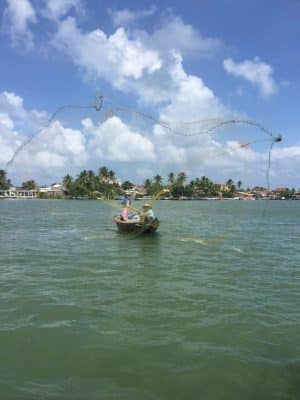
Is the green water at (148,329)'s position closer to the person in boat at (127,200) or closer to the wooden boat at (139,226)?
the wooden boat at (139,226)

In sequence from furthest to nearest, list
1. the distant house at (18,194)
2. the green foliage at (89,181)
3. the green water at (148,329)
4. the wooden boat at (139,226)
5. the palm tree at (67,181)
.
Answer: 1. the distant house at (18,194)
2. the palm tree at (67,181)
3. the green foliage at (89,181)
4. the wooden boat at (139,226)
5. the green water at (148,329)

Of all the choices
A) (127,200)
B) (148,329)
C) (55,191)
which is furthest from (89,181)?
(148,329)

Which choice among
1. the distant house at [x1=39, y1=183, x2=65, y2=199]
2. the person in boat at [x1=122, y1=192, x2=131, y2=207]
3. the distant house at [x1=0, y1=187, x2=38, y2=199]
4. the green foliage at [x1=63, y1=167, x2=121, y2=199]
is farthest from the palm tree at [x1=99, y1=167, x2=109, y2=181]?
the person in boat at [x1=122, y1=192, x2=131, y2=207]

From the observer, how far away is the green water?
696 centimetres

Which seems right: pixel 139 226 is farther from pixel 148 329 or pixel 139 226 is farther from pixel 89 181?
pixel 89 181

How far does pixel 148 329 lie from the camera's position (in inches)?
362

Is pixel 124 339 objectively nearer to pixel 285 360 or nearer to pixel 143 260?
pixel 285 360

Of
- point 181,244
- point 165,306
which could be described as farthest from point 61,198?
point 165,306

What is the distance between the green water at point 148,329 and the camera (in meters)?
6.96

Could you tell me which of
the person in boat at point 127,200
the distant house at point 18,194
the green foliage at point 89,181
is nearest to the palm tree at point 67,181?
the green foliage at point 89,181

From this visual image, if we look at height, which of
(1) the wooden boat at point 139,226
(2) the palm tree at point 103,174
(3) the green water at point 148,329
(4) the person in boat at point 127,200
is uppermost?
(2) the palm tree at point 103,174

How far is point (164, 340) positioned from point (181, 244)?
15.1m

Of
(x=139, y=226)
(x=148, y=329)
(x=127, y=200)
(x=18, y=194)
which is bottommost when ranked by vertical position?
(x=148, y=329)

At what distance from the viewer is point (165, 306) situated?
428 inches
